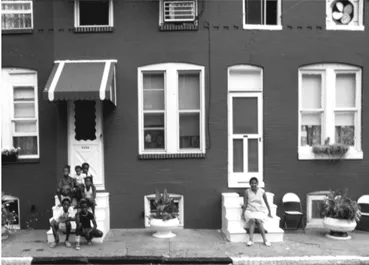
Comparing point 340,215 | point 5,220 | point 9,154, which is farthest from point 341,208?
point 9,154

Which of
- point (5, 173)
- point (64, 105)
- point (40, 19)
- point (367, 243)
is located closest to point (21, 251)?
point (5, 173)

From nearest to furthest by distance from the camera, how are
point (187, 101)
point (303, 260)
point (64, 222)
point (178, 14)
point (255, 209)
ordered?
point (303, 260)
point (64, 222)
point (255, 209)
point (178, 14)
point (187, 101)

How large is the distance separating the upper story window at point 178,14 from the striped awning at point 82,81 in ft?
4.99

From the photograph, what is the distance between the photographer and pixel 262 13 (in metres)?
8.20

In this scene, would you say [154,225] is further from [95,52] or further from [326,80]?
[326,80]

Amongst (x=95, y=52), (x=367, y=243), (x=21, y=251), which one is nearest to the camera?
(x=21, y=251)

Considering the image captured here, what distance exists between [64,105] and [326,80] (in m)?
6.29

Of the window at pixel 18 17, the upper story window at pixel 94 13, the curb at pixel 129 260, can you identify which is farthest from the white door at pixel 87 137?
the window at pixel 18 17

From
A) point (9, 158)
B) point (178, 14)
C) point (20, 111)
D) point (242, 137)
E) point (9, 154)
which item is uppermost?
point (178, 14)

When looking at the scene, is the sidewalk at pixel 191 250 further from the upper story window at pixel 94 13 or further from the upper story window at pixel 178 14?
the upper story window at pixel 94 13

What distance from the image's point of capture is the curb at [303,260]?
6012mm

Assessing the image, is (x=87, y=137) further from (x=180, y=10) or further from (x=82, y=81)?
(x=180, y=10)

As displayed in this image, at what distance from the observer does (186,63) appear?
7.94 m

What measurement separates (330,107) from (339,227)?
2.84 metres
